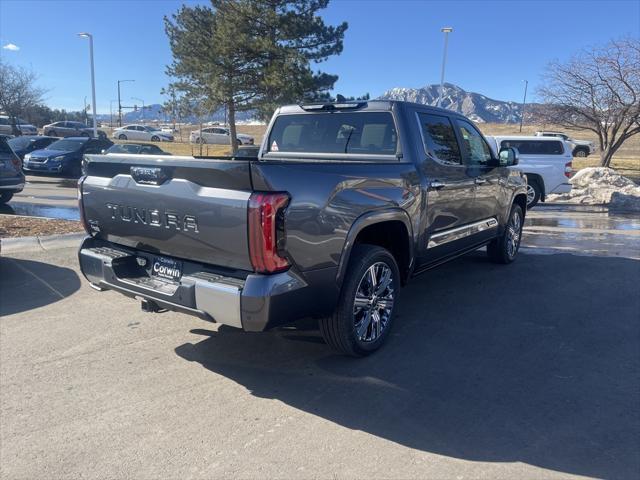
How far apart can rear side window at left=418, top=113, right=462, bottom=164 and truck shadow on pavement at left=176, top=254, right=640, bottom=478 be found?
1534 mm

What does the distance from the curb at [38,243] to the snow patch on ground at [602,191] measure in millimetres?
13652

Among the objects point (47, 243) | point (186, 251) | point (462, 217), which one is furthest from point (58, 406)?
point (47, 243)

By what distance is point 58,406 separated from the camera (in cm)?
334

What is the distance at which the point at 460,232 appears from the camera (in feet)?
17.6

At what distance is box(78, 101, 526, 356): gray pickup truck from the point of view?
308 centimetres

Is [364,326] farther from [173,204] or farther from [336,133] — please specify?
[336,133]

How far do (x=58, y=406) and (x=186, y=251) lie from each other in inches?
50.9

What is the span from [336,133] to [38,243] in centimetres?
507

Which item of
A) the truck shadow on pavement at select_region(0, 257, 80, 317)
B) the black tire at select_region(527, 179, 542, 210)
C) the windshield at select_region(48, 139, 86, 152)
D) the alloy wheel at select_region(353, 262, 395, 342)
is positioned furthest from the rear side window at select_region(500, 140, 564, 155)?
the windshield at select_region(48, 139, 86, 152)

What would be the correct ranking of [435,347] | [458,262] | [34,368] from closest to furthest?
[34,368]
[435,347]
[458,262]

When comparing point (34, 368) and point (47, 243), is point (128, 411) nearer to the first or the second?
point (34, 368)

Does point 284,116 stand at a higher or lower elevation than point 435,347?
higher

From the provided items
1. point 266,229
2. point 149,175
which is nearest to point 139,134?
point 149,175

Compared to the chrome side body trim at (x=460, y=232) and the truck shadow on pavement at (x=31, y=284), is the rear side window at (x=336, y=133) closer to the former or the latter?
the chrome side body trim at (x=460, y=232)
